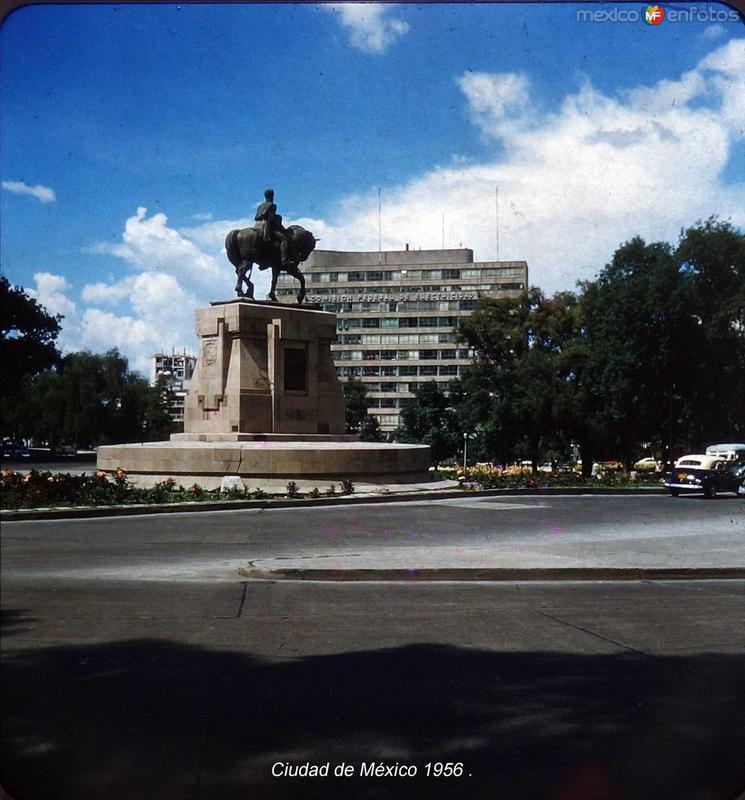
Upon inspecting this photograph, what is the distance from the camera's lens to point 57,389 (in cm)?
380

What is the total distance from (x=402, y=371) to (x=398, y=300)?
1615cm

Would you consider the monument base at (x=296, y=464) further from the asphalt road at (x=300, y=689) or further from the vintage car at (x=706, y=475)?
the asphalt road at (x=300, y=689)

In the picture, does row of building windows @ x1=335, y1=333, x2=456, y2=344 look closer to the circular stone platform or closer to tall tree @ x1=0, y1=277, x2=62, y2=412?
the circular stone platform

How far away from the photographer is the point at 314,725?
337 centimetres

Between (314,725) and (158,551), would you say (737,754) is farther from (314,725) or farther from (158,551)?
(158,551)

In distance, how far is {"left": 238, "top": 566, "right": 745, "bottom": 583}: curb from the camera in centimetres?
588

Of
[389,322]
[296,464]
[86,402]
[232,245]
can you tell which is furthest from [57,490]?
[296,464]

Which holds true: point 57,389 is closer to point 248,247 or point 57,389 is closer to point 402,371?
point 248,247

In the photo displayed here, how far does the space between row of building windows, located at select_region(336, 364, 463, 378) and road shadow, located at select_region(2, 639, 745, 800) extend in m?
21.0

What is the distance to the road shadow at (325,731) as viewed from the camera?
298 cm

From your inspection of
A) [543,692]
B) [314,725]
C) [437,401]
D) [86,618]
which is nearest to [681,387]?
[543,692]

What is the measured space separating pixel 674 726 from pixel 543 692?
655 mm

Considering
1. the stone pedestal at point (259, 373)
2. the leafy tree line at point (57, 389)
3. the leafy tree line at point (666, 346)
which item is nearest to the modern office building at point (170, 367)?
the leafy tree line at point (57, 389)

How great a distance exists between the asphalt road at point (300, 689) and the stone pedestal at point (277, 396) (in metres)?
12.6
